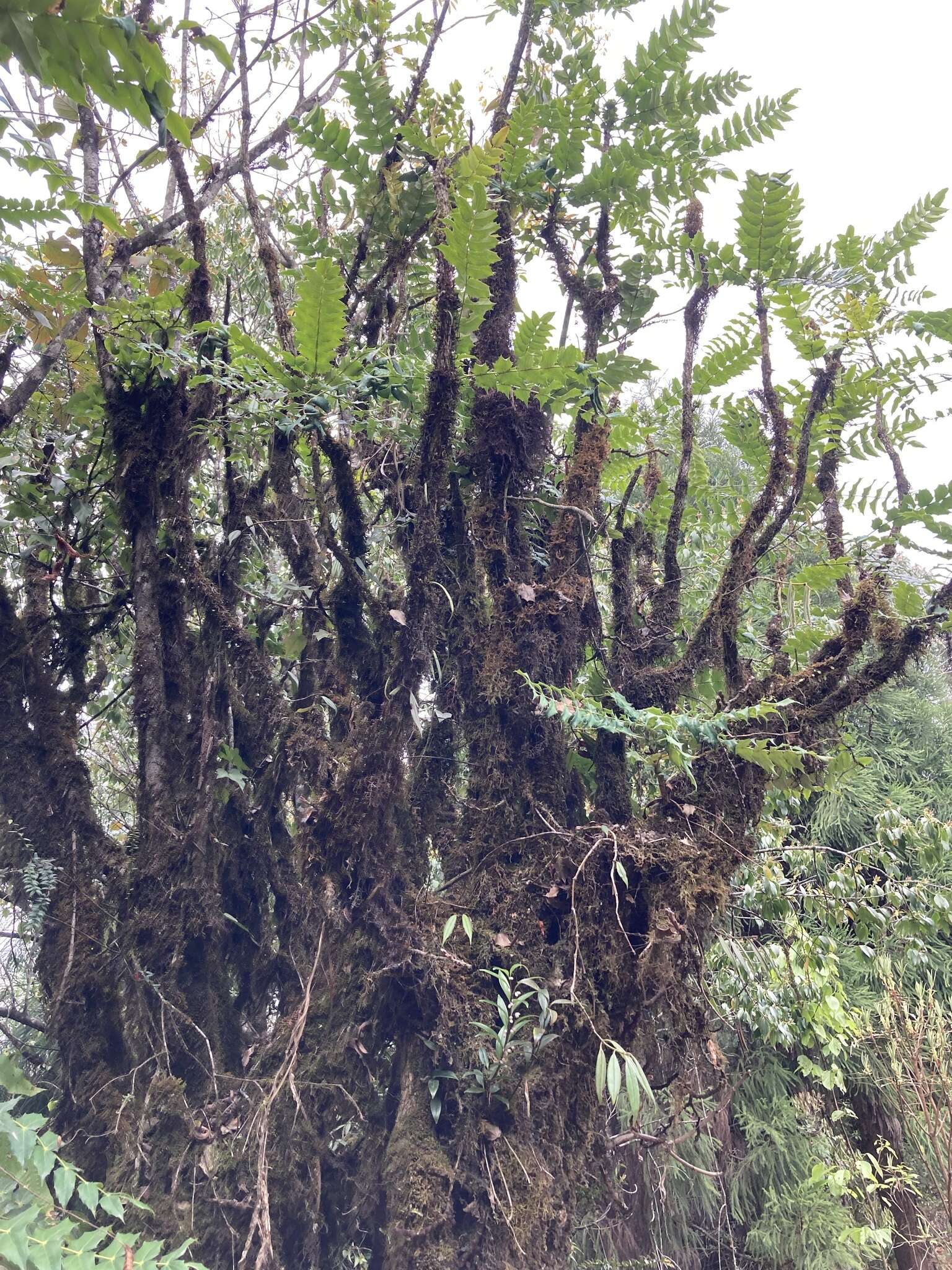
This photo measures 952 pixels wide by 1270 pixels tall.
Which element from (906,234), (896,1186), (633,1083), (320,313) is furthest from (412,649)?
(896,1186)

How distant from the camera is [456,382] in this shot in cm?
218

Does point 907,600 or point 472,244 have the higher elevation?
point 472,244

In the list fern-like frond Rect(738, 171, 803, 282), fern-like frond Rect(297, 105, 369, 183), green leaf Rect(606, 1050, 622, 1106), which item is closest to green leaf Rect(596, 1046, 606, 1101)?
green leaf Rect(606, 1050, 622, 1106)

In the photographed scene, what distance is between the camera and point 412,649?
2188 mm

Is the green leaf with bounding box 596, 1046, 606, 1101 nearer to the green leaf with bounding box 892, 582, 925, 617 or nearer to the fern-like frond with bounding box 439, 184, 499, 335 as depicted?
the green leaf with bounding box 892, 582, 925, 617

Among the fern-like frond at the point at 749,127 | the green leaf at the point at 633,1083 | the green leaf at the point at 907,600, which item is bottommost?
the green leaf at the point at 633,1083

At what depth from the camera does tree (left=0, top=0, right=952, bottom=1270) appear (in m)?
1.86

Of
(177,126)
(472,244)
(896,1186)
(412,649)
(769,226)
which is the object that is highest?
(769,226)

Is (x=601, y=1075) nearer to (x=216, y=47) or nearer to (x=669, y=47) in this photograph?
(x=216, y=47)

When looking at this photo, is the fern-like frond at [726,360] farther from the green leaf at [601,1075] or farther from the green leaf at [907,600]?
the green leaf at [601,1075]

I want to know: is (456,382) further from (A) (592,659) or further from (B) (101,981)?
(B) (101,981)

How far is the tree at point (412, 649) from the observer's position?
73.1 inches

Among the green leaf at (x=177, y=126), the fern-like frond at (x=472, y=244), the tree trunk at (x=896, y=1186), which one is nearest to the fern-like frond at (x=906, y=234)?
the fern-like frond at (x=472, y=244)

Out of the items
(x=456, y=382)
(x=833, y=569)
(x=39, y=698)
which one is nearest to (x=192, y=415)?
(x=456, y=382)
